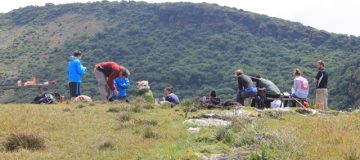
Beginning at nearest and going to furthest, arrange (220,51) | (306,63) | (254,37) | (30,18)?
(306,63)
(220,51)
(254,37)
(30,18)

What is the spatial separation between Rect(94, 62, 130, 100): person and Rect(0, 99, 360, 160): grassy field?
167 inches

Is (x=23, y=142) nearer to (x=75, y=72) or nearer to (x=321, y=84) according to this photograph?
(x=75, y=72)

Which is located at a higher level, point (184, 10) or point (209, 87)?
point (184, 10)

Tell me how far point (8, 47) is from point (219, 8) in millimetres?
47894

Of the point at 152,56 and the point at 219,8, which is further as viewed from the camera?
the point at 219,8

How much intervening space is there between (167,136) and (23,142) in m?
2.58

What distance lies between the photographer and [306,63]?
86.6 metres

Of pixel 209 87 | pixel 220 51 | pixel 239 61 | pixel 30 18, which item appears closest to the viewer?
pixel 209 87

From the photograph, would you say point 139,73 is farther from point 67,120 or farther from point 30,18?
point 67,120

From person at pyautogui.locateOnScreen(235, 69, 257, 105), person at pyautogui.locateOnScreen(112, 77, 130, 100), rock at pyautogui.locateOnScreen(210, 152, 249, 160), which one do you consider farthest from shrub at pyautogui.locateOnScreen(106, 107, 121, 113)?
rock at pyautogui.locateOnScreen(210, 152, 249, 160)

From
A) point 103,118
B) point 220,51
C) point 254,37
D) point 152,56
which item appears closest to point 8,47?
point 152,56

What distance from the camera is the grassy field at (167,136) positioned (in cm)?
811

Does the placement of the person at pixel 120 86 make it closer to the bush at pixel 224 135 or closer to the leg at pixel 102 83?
the leg at pixel 102 83

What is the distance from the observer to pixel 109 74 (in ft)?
60.3
